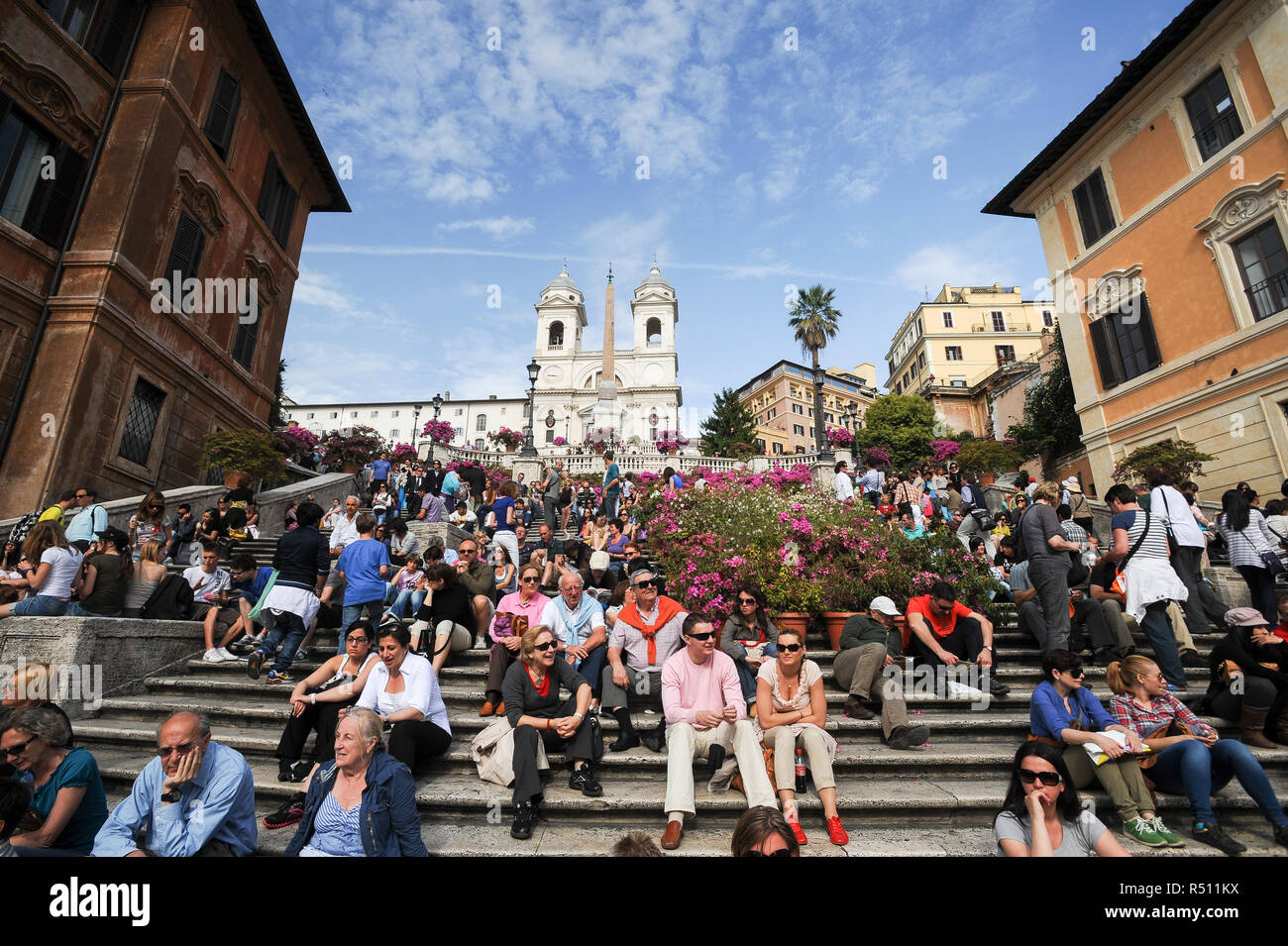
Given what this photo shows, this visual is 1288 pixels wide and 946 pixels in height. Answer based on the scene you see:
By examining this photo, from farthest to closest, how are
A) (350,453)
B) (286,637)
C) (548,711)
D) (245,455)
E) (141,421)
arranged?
(350,453) → (245,455) → (141,421) → (286,637) → (548,711)

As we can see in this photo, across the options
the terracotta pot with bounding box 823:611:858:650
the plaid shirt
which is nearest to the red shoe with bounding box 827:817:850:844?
the plaid shirt

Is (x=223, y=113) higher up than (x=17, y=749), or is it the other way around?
(x=223, y=113)

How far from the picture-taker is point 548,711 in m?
5.05

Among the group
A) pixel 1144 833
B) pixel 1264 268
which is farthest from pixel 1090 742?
pixel 1264 268

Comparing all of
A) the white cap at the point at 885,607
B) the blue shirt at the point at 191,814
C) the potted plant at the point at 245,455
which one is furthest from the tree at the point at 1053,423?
the blue shirt at the point at 191,814

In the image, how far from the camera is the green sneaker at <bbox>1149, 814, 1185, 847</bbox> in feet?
13.1

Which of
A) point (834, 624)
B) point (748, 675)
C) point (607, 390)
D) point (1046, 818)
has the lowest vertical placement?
point (1046, 818)

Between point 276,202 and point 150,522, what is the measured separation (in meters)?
14.8

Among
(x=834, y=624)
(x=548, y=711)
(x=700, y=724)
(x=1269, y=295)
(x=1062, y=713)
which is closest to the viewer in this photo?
(x=1062, y=713)

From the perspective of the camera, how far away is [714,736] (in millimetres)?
4805

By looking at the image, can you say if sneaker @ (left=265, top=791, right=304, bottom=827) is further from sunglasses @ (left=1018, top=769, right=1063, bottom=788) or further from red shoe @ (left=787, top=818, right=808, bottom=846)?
sunglasses @ (left=1018, top=769, right=1063, bottom=788)

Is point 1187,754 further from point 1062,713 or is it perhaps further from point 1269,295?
point 1269,295

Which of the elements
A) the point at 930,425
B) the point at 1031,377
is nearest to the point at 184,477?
the point at 1031,377
